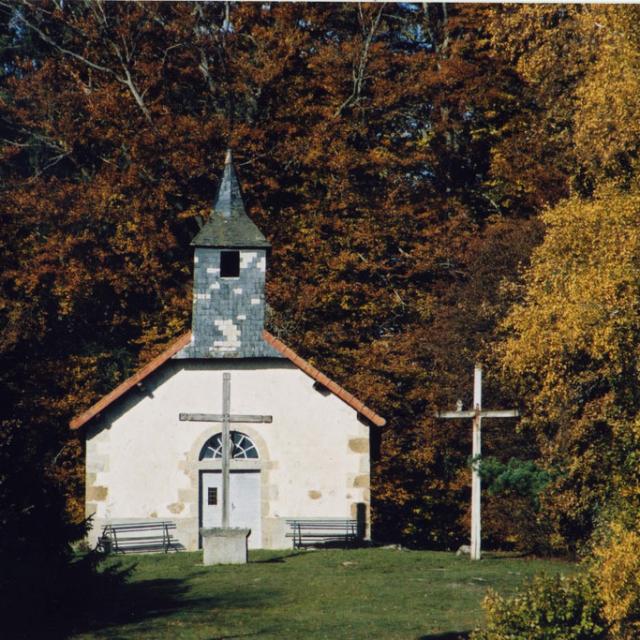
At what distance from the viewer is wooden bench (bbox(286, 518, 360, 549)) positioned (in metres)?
26.9

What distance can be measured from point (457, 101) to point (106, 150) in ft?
29.2

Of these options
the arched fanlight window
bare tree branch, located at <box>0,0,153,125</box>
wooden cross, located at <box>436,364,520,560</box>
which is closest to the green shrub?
wooden cross, located at <box>436,364,520,560</box>

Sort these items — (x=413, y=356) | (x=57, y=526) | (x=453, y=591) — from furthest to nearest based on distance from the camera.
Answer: (x=413, y=356)
(x=453, y=591)
(x=57, y=526)

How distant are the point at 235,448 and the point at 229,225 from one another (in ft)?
15.0

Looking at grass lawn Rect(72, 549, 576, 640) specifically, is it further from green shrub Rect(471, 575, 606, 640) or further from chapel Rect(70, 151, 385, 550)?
chapel Rect(70, 151, 385, 550)

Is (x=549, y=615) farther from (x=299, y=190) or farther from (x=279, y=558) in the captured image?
(x=299, y=190)

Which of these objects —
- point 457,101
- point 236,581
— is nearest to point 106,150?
point 457,101

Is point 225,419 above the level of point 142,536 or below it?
above

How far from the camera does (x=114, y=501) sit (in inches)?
1069

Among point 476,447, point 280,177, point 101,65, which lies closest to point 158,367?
point 476,447

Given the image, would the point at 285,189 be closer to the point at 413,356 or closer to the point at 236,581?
the point at 413,356

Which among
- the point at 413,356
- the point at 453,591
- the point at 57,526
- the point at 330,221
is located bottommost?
the point at 453,591

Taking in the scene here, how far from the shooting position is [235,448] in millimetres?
27406

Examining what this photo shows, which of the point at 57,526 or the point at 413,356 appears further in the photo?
the point at 413,356
